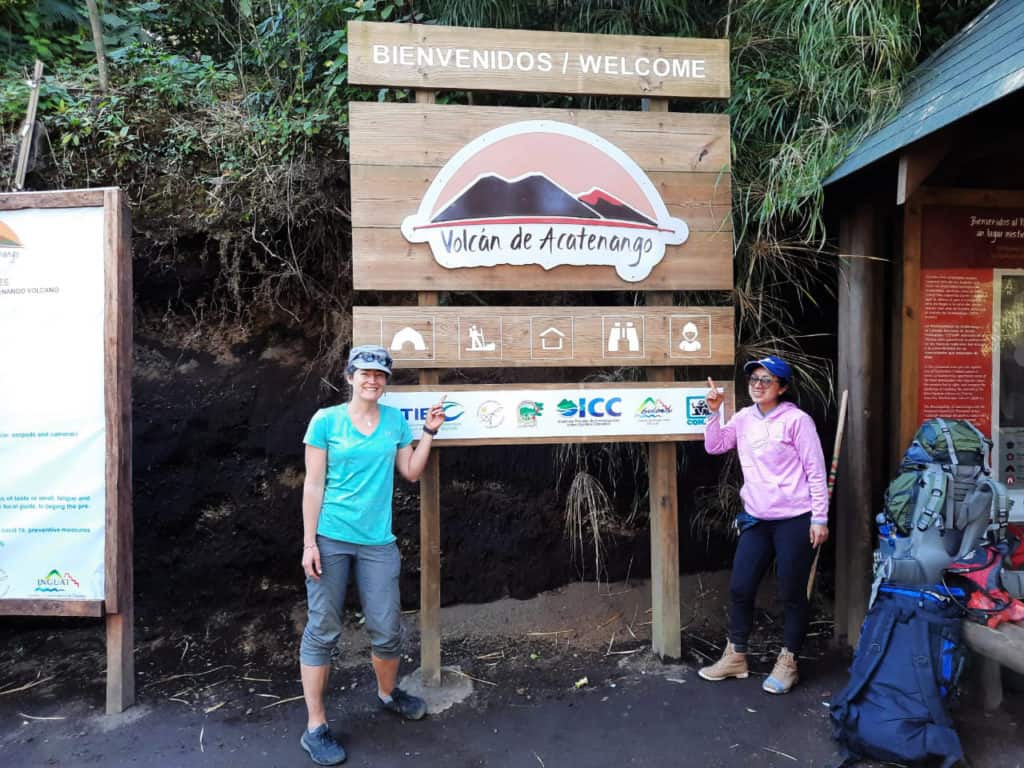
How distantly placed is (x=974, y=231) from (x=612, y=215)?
7.17 ft

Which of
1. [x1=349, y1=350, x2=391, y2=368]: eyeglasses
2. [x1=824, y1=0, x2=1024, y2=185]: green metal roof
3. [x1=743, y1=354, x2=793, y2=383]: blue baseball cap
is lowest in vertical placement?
[x1=743, y1=354, x2=793, y2=383]: blue baseball cap

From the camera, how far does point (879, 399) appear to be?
4.02 meters

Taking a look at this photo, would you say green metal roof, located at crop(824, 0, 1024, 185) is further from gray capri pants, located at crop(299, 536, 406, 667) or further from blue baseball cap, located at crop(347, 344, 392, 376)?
gray capri pants, located at crop(299, 536, 406, 667)

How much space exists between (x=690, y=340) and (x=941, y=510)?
1528 millimetres

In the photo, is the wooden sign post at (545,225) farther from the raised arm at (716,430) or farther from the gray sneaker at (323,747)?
the gray sneaker at (323,747)

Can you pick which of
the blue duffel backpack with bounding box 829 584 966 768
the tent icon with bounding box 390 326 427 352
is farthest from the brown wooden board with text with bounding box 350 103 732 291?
the blue duffel backpack with bounding box 829 584 966 768

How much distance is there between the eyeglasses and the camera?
124 inches

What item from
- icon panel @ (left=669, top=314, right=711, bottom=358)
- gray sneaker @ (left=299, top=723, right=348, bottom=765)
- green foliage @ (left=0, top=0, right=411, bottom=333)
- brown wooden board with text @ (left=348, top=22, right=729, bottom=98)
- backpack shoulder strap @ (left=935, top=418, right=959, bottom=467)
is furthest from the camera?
green foliage @ (left=0, top=0, right=411, bottom=333)

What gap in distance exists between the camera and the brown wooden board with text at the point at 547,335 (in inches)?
144

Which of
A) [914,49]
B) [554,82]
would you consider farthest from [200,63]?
[914,49]

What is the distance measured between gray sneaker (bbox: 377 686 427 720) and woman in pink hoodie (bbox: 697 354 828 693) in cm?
160

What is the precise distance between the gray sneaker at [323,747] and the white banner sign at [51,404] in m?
1.38

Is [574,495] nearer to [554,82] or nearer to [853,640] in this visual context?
[853,640]

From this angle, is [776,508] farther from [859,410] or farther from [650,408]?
[859,410]
